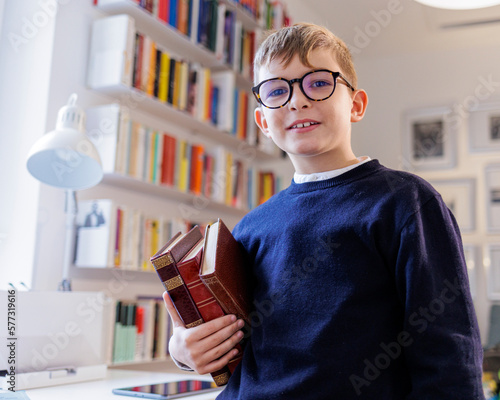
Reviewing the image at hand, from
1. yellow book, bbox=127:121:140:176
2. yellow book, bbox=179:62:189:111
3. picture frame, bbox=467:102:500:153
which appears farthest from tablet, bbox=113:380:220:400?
picture frame, bbox=467:102:500:153

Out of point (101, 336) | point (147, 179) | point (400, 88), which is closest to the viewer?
point (101, 336)

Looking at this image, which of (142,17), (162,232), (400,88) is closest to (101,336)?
(162,232)

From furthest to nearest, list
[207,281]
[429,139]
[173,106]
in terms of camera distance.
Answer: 1. [429,139]
2. [173,106]
3. [207,281]

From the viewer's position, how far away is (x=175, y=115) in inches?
96.2

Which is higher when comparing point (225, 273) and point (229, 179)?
point (229, 179)

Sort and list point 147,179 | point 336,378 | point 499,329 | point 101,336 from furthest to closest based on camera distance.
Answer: point 499,329 < point 147,179 < point 101,336 < point 336,378

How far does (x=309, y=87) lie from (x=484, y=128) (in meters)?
3.71

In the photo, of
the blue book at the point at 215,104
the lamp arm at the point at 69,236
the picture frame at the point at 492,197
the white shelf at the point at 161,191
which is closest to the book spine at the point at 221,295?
the lamp arm at the point at 69,236

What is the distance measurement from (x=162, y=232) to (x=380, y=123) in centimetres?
280

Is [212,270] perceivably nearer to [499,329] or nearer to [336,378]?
[336,378]

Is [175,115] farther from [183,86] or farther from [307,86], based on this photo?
[307,86]

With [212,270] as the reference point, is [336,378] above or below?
below

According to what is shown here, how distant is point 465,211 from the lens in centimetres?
411

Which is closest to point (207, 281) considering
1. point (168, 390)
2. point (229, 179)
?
point (168, 390)
